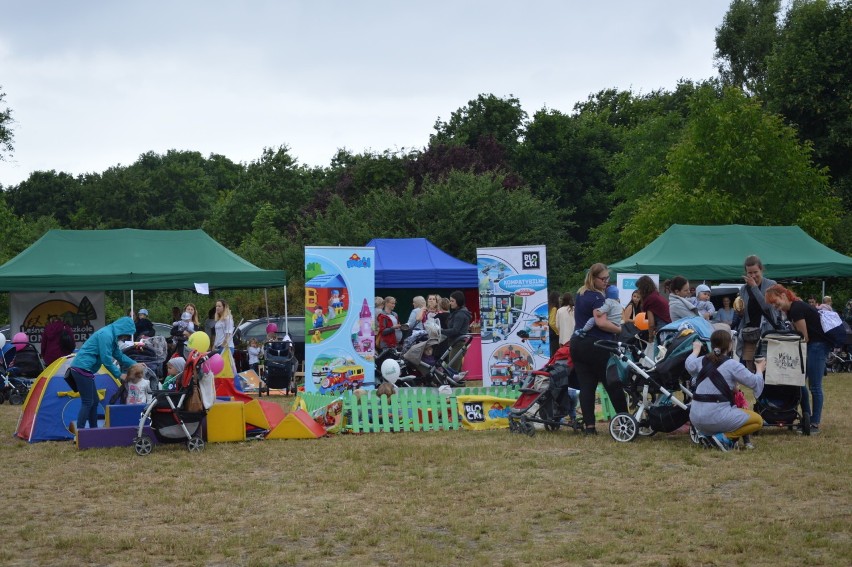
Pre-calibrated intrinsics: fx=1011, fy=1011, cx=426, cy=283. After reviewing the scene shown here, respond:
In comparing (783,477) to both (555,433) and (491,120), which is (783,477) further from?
(491,120)

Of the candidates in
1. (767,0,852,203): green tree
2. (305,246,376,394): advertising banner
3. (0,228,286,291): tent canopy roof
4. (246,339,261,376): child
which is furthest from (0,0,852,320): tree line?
(305,246,376,394): advertising banner

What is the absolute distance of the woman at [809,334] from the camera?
35.3 ft

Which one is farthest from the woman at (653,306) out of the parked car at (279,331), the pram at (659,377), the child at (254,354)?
the parked car at (279,331)

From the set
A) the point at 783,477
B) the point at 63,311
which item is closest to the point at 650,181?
the point at 63,311

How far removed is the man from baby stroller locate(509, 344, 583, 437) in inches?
78.3

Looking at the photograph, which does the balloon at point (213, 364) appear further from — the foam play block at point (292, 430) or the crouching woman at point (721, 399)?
the crouching woman at point (721, 399)

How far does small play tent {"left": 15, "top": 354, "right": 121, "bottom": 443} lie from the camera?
39.6 feet

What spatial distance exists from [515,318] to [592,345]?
464cm

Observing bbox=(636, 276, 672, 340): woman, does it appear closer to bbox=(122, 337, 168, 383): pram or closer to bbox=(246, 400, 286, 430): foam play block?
bbox=(246, 400, 286, 430): foam play block

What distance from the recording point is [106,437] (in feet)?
36.6

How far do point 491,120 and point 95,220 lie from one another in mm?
23672

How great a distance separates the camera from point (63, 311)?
811 inches

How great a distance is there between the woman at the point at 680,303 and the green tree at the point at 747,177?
2285cm

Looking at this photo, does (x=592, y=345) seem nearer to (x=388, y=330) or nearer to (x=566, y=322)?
(x=566, y=322)
